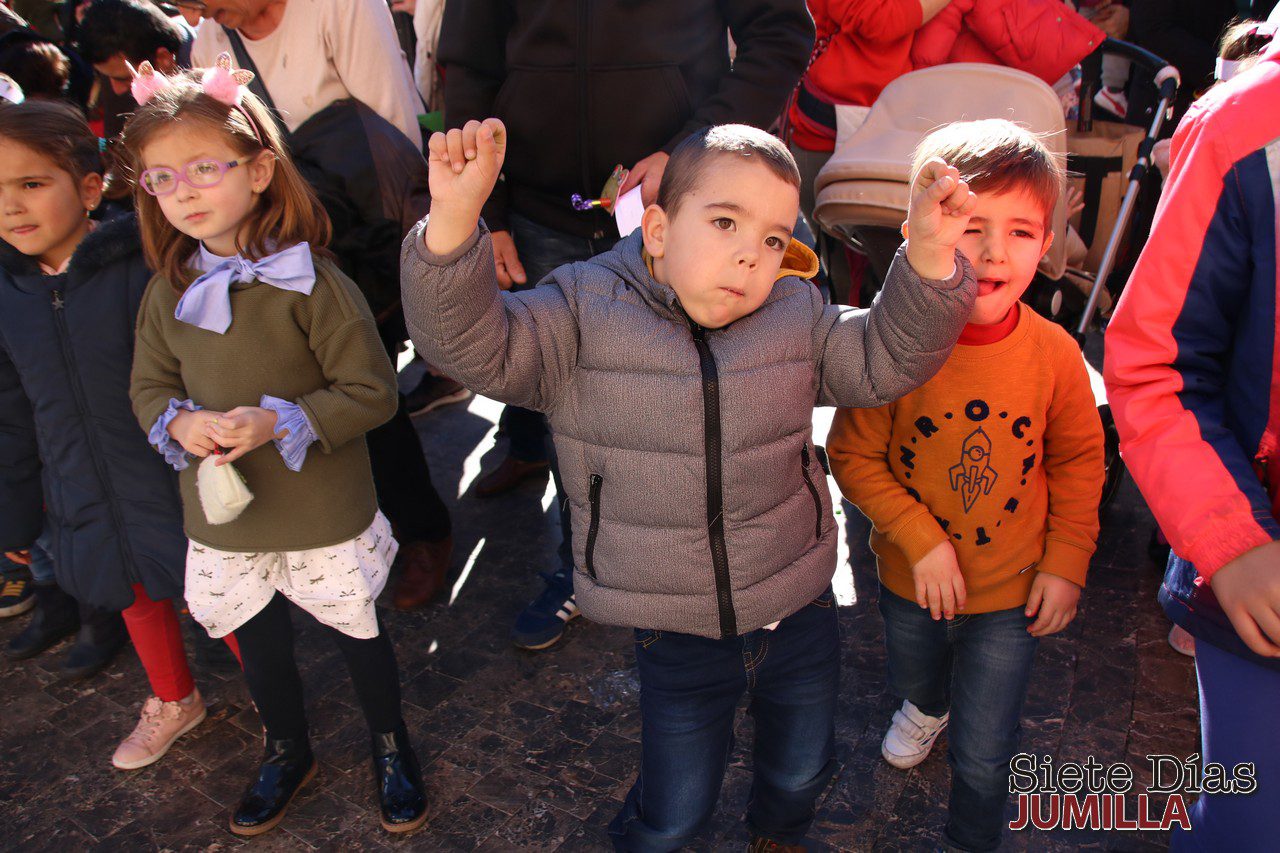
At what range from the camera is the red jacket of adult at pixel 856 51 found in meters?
3.62

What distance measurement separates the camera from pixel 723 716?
7.08 ft

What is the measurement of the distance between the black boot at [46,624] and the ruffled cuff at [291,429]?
1896mm

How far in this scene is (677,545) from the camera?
2.00 metres

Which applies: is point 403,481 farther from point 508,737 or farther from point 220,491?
Result: point 220,491

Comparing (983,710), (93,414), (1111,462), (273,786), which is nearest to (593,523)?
(983,710)

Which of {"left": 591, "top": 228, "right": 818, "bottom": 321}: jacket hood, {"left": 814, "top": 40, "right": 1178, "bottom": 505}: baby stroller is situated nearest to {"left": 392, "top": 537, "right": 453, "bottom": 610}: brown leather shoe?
{"left": 814, "top": 40, "right": 1178, "bottom": 505}: baby stroller

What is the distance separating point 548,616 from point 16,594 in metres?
A: 2.18

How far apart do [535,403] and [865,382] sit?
66 cm

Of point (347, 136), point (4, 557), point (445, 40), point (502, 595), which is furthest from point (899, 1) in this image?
point (4, 557)

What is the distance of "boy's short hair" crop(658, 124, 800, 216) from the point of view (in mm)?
1898

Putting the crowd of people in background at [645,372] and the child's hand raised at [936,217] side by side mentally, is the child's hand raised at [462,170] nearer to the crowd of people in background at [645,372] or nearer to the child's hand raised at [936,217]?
the crowd of people in background at [645,372]

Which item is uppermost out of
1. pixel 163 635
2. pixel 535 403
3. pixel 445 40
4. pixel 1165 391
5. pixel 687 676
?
pixel 445 40

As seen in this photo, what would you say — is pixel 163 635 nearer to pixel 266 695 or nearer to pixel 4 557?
pixel 266 695

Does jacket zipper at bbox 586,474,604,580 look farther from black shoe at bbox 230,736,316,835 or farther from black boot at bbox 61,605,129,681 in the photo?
black boot at bbox 61,605,129,681
